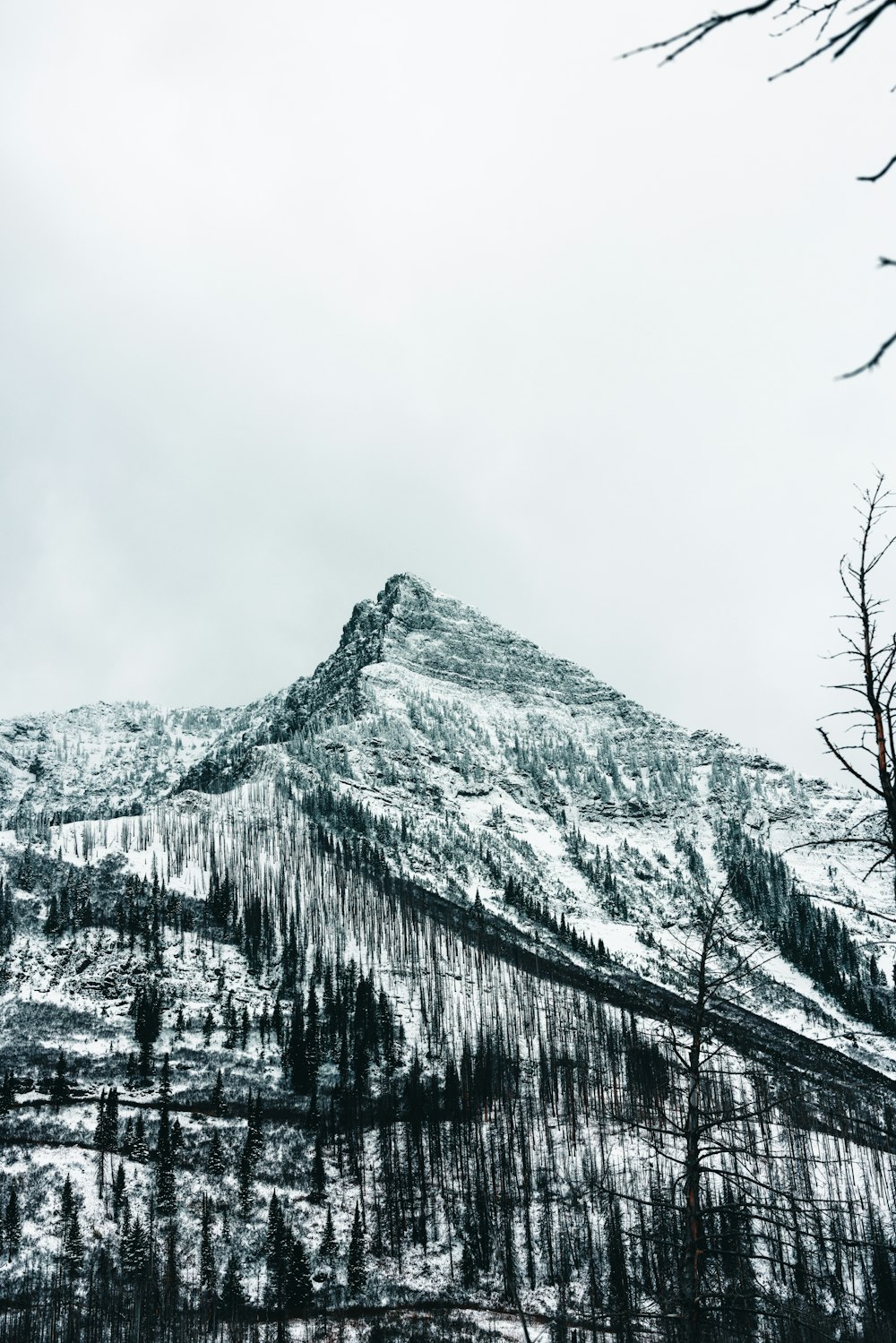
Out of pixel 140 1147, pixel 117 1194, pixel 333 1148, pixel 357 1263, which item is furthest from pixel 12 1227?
pixel 333 1148

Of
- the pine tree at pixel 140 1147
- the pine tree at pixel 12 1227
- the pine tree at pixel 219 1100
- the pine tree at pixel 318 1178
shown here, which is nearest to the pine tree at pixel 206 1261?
the pine tree at pixel 140 1147

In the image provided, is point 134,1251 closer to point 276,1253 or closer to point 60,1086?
point 276,1253

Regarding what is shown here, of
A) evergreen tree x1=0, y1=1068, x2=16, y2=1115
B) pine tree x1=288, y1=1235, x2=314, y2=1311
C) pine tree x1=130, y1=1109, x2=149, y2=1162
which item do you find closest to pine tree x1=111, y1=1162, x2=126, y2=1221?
pine tree x1=130, y1=1109, x2=149, y2=1162

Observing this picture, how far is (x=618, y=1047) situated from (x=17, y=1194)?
103 metres

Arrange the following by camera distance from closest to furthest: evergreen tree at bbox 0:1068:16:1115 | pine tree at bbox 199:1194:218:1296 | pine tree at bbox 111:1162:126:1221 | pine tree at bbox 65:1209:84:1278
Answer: pine tree at bbox 65:1209:84:1278 < pine tree at bbox 199:1194:218:1296 < pine tree at bbox 111:1162:126:1221 < evergreen tree at bbox 0:1068:16:1115

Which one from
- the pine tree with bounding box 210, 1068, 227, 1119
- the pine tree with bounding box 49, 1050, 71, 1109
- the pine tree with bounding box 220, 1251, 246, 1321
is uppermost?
the pine tree with bounding box 49, 1050, 71, 1109

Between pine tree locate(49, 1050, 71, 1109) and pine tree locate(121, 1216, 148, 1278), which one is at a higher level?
pine tree locate(49, 1050, 71, 1109)

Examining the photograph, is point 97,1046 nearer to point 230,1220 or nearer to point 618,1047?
point 230,1220

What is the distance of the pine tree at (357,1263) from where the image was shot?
4109 inches

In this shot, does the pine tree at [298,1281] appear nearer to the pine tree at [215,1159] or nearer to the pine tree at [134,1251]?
Result: the pine tree at [134,1251]

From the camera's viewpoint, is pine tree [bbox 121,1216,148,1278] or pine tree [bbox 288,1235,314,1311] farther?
pine tree [bbox 121,1216,148,1278]

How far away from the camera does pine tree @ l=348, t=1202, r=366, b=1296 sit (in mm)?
104375

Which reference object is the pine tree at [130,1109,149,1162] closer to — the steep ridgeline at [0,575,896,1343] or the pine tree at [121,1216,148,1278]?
the steep ridgeline at [0,575,896,1343]

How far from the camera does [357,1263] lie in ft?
349
